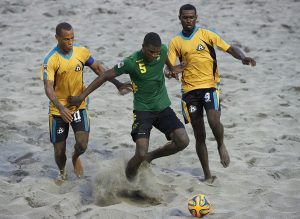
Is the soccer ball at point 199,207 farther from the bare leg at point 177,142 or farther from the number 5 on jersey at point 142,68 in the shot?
the number 5 on jersey at point 142,68

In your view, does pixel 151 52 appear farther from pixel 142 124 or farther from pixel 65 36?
pixel 65 36

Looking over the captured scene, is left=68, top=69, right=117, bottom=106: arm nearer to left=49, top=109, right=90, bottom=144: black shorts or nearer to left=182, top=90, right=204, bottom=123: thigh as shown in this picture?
left=49, top=109, right=90, bottom=144: black shorts

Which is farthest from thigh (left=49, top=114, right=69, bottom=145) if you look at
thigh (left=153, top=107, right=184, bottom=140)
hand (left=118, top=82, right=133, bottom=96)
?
thigh (left=153, top=107, right=184, bottom=140)

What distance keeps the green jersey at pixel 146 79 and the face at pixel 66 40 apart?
0.64 m

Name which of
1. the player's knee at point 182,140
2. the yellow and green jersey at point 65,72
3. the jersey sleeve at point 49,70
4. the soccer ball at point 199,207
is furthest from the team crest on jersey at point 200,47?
the soccer ball at point 199,207

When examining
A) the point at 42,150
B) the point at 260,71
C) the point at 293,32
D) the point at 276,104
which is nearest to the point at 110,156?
the point at 42,150

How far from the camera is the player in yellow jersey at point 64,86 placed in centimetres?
596

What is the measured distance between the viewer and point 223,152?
21.0 ft

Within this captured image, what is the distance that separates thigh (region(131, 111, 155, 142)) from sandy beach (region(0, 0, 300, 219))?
0.54 metres

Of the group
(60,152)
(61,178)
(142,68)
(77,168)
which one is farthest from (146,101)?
(61,178)

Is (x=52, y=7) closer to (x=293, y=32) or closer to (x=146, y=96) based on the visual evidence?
(x=293, y=32)

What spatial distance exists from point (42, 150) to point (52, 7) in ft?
23.7

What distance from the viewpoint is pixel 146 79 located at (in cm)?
592

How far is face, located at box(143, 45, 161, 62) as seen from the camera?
5.67 metres
